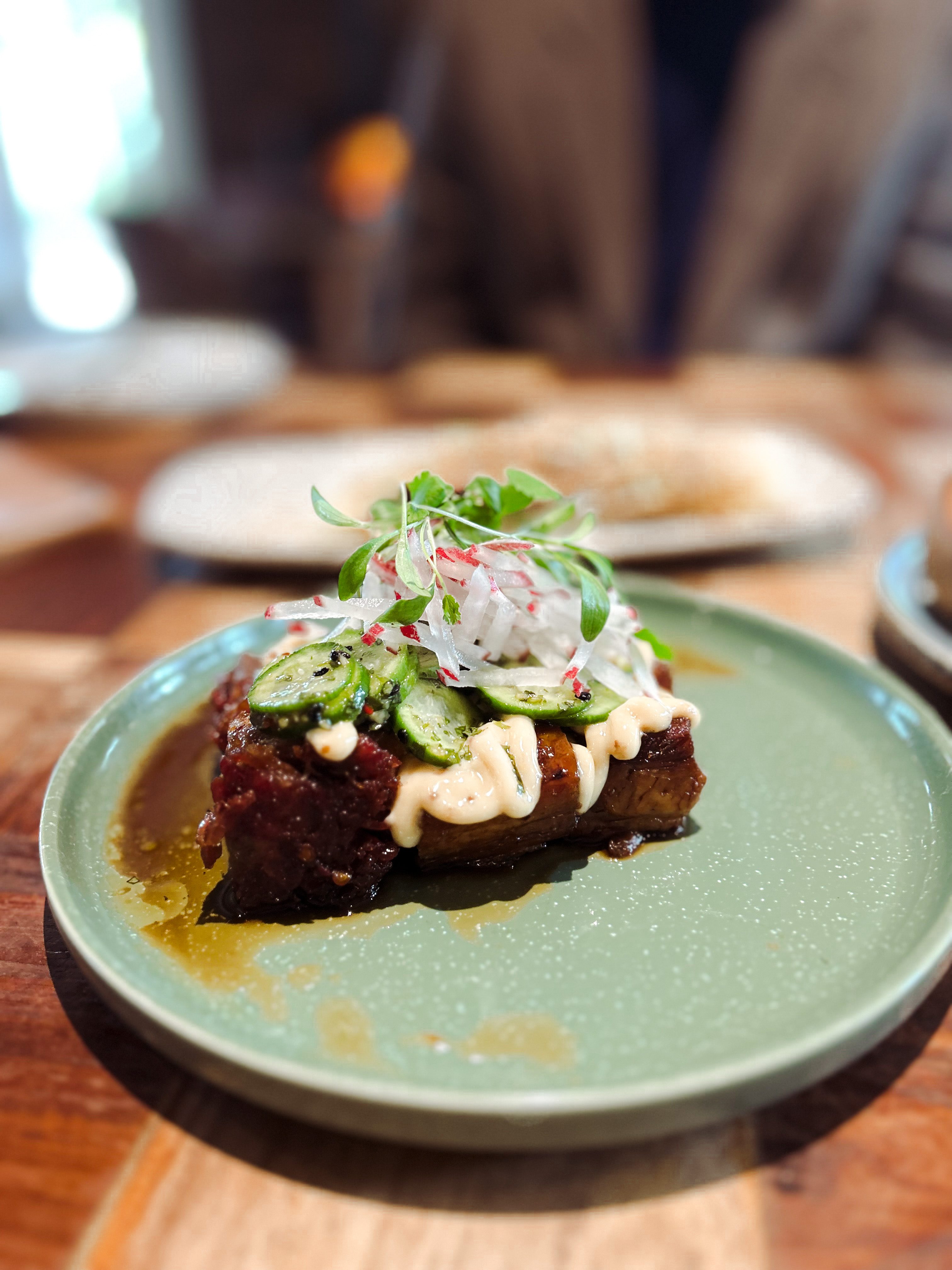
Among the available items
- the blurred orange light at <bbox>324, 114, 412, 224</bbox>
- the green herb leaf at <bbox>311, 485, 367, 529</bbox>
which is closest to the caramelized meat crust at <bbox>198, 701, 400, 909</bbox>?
the green herb leaf at <bbox>311, 485, 367, 529</bbox>

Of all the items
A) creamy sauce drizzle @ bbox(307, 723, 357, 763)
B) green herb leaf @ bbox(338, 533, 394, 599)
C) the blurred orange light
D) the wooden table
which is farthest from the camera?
the blurred orange light

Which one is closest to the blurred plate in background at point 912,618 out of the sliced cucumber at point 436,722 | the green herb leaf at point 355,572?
the sliced cucumber at point 436,722

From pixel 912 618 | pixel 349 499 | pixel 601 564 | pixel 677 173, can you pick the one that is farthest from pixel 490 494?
pixel 677 173

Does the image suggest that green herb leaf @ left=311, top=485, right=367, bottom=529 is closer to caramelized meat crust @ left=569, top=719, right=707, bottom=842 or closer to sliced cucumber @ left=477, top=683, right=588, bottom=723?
sliced cucumber @ left=477, top=683, right=588, bottom=723

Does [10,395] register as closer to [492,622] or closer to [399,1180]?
[492,622]

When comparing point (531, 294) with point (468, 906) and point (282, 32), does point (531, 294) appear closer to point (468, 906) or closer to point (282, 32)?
point (282, 32)

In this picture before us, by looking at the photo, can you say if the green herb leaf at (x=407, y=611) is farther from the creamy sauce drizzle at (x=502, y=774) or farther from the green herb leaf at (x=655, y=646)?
the green herb leaf at (x=655, y=646)
